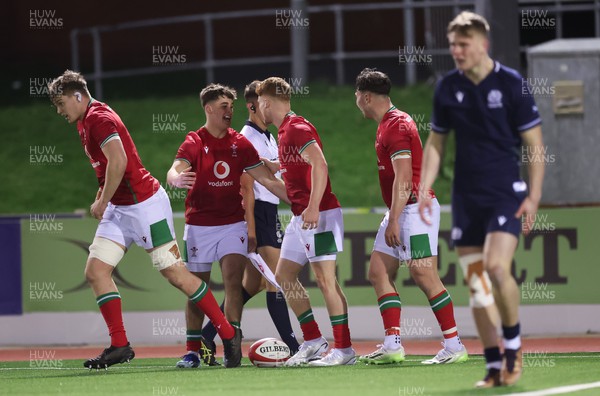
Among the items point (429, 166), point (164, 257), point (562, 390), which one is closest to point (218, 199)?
point (164, 257)

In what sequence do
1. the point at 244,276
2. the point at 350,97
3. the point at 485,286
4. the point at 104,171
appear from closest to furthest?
the point at 485,286, the point at 104,171, the point at 244,276, the point at 350,97

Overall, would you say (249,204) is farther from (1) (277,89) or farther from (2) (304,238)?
(1) (277,89)

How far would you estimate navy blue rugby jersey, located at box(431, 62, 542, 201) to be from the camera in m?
8.84

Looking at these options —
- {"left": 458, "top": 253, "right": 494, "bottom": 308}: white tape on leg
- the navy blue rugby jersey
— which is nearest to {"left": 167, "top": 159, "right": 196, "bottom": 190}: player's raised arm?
the navy blue rugby jersey

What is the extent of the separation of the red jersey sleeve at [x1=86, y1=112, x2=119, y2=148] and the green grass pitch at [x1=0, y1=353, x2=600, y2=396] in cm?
185

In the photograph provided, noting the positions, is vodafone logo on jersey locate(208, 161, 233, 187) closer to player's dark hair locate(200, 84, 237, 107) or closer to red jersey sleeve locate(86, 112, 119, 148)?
player's dark hair locate(200, 84, 237, 107)

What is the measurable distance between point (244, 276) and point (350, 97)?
36.4ft

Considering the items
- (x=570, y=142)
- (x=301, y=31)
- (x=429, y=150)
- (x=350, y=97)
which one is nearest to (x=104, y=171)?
(x=429, y=150)

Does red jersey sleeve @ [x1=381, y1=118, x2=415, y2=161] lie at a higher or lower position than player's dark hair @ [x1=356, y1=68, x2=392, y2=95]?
lower

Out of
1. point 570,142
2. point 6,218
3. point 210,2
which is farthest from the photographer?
point 210,2

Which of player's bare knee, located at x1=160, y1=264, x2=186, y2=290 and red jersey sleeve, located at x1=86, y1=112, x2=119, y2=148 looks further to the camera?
player's bare knee, located at x1=160, y1=264, x2=186, y2=290

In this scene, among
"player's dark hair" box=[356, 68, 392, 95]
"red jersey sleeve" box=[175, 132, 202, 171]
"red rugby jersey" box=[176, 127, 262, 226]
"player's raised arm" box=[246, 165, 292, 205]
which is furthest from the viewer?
"player's raised arm" box=[246, 165, 292, 205]

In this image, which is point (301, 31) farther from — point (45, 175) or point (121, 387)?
point (121, 387)

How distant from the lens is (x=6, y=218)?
15.0 m
